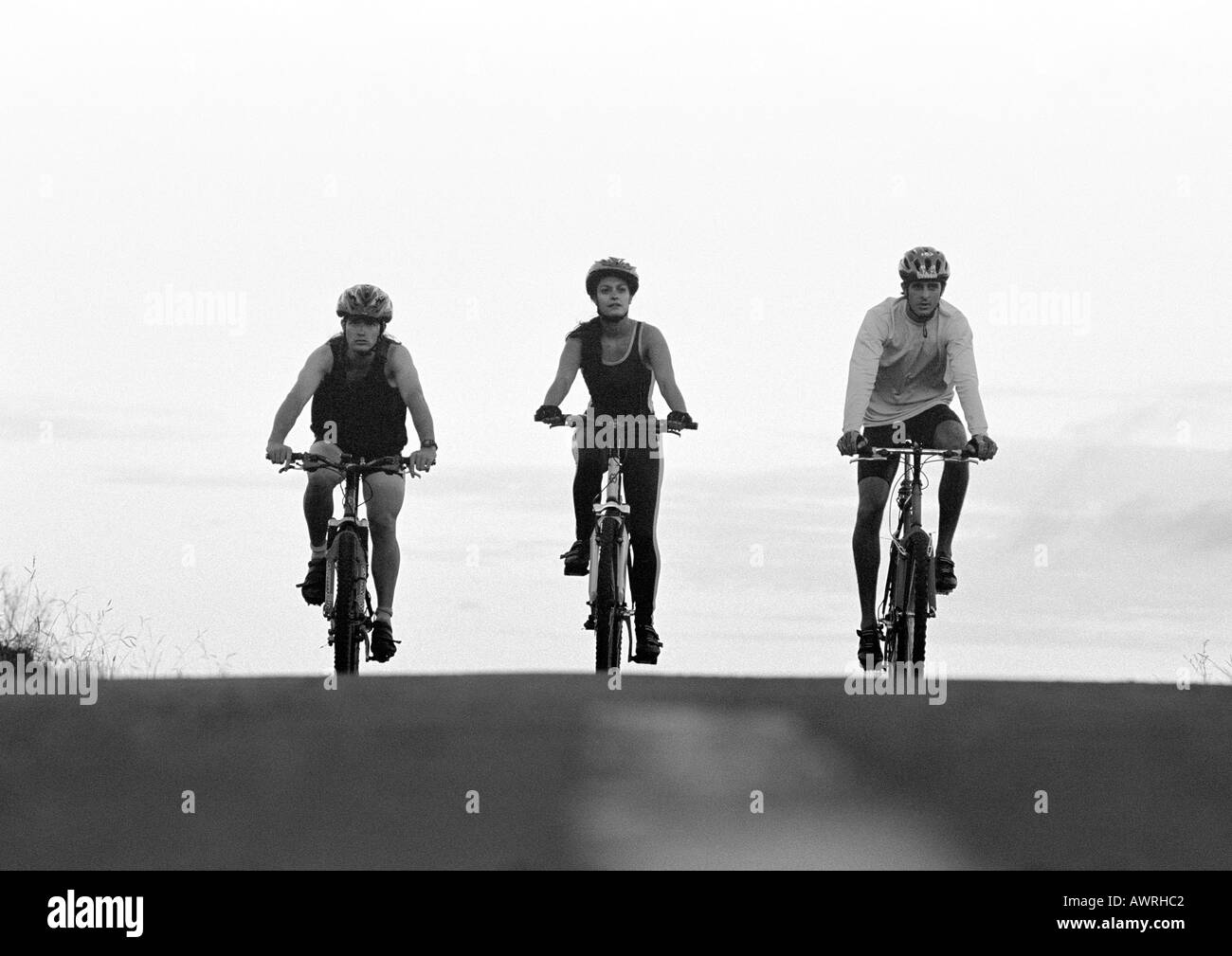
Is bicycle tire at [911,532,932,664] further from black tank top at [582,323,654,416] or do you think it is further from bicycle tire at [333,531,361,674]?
bicycle tire at [333,531,361,674]

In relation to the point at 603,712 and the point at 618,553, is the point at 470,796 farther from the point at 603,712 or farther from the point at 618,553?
the point at 618,553

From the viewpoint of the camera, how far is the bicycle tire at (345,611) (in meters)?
11.1

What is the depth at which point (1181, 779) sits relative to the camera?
8758mm

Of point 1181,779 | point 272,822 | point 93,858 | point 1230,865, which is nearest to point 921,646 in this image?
point 1181,779

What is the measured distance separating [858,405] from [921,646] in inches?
63.0

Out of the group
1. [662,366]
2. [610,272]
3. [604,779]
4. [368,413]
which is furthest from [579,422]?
[604,779]

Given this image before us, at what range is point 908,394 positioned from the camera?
12.0 metres

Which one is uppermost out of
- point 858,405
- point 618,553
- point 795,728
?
point 858,405

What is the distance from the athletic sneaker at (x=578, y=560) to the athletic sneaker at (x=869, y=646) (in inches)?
78.8

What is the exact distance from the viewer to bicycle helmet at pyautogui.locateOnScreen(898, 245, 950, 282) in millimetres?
11750

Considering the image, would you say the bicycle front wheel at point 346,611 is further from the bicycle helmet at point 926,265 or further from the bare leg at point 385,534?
the bicycle helmet at point 926,265

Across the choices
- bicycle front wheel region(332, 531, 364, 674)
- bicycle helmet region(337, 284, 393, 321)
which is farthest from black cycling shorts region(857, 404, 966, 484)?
bicycle front wheel region(332, 531, 364, 674)

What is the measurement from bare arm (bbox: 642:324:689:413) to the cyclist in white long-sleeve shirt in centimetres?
111

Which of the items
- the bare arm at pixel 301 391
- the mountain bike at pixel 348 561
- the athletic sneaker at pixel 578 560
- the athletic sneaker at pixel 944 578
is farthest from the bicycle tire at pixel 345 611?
the athletic sneaker at pixel 944 578
